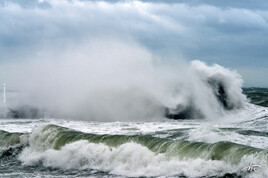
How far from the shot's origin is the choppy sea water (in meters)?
10.0

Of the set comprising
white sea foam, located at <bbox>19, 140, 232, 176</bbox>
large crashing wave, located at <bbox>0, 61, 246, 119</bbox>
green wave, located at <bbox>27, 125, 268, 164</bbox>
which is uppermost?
large crashing wave, located at <bbox>0, 61, 246, 119</bbox>

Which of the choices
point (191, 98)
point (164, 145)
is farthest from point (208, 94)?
point (164, 145)

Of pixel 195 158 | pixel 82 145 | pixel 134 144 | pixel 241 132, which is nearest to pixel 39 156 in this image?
pixel 82 145

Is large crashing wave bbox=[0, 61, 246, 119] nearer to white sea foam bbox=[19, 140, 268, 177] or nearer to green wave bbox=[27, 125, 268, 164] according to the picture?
green wave bbox=[27, 125, 268, 164]

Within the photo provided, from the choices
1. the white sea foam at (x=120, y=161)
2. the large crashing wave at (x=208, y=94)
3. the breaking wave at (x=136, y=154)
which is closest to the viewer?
the breaking wave at (x=136, y=154)

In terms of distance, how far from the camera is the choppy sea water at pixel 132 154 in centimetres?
1001

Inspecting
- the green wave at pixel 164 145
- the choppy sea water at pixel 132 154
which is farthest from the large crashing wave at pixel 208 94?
the green wave at pixel 164 145

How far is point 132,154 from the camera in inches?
466

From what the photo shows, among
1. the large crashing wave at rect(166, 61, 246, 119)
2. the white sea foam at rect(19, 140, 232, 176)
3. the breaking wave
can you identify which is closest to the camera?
the breaking wave

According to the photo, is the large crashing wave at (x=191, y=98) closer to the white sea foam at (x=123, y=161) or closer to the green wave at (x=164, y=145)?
the green wave at (x=164, y=145)

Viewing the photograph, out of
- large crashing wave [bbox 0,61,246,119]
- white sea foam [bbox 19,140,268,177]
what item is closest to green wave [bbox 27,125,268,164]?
white sea foam [bbox 19,140,268,177]

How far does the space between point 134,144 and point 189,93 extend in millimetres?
17513

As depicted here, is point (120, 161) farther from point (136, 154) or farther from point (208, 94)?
point (208, 94)

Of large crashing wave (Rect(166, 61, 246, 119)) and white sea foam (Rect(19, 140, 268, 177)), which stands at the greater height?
Answer: large crashing wave (Rect(166, 61, 246, 119))
